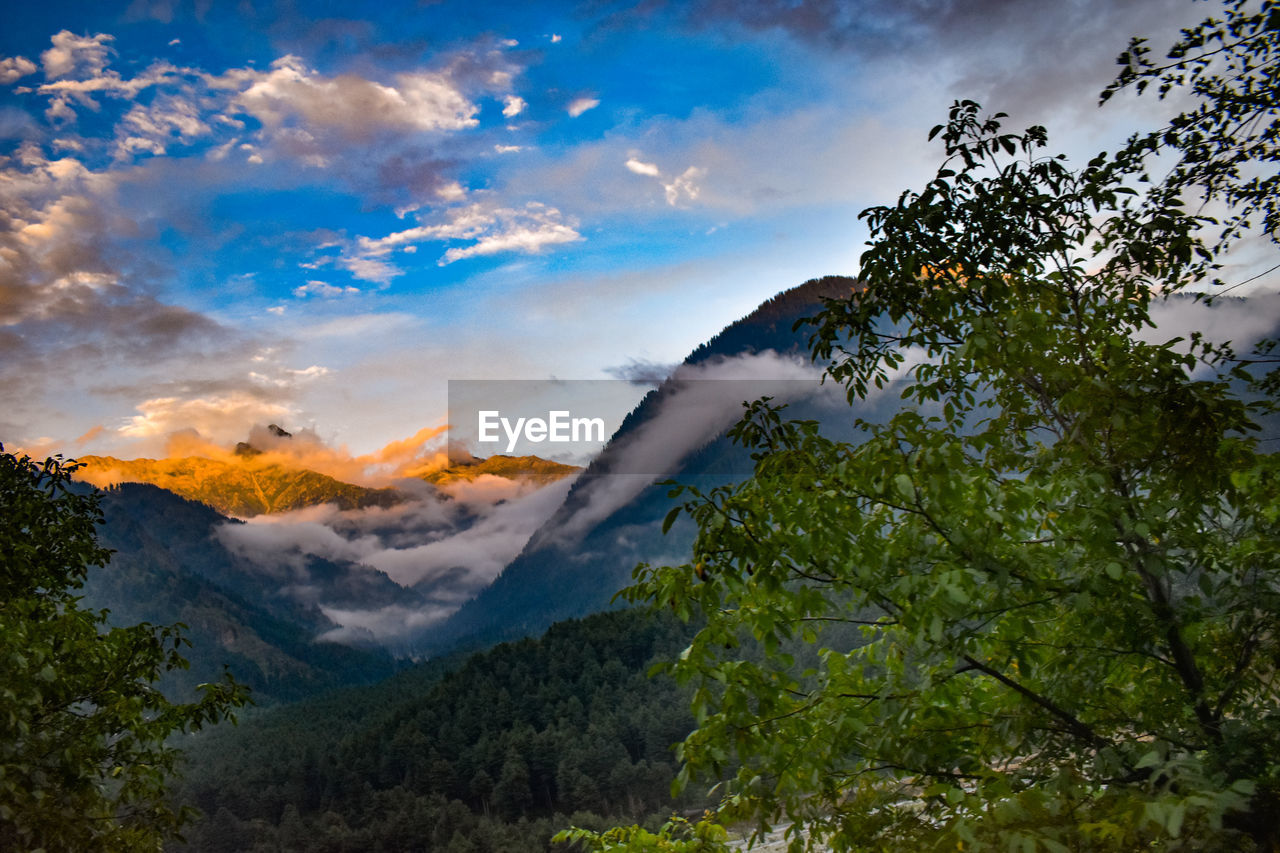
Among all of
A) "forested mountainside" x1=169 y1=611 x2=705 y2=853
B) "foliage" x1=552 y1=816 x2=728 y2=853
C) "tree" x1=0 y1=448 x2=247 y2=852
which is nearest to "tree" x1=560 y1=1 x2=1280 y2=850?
"foliage" x1=552 y1=816 x2=728 y2=853

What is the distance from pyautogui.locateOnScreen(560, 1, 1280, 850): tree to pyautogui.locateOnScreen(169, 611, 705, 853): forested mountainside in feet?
331

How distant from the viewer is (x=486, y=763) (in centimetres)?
12488

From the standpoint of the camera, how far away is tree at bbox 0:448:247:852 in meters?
6.31

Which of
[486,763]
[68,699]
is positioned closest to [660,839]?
[68,699]

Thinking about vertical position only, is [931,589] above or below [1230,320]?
below

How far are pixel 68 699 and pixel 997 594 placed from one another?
31.7 ft

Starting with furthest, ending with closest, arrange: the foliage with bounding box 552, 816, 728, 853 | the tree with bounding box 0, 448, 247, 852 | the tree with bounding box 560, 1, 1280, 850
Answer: the tree with bounding box 0, 448, 247, 852 → the foliage with bounding box 552, 816, 728, 853 → the tree with bounding box 560, 1, 1280, 850

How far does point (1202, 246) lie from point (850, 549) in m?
3.51

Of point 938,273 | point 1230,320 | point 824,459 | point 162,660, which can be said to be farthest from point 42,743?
point 1230,320

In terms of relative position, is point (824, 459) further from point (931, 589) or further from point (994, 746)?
point (994, 746)

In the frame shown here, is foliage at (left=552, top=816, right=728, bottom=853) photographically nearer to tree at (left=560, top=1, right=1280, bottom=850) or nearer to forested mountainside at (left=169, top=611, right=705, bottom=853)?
tree at (left=560, top=1, right=1280, bottom=850)

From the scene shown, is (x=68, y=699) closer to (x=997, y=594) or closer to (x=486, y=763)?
(x=997, y=594)

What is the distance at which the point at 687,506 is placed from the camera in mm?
3627

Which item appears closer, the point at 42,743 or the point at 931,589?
the point at 931,589
